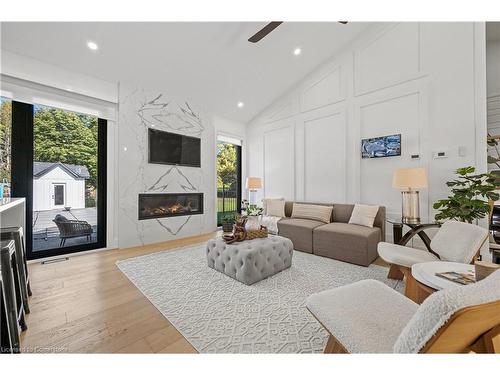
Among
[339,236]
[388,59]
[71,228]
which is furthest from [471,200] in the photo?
[71,228]

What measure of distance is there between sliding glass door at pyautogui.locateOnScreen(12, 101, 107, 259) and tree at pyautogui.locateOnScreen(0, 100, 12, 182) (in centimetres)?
5

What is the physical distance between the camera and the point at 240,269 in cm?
233

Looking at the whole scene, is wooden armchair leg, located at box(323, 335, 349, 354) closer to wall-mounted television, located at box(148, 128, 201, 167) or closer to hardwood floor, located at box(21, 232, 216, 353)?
hardwood floor, located at box(21, 232, 216, 353)

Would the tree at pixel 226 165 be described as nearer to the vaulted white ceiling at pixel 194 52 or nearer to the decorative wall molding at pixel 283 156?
the decorative wall molding at pixel 283 156

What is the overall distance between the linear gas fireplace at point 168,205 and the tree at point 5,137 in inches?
65.9

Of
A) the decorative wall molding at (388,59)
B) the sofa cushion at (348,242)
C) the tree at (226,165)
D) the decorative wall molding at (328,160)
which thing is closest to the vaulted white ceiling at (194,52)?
the decorative wall molding at (388,59)

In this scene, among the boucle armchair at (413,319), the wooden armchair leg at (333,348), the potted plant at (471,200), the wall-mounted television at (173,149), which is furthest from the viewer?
the wall-mounted television at (173,149)

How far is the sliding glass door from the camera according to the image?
294cm

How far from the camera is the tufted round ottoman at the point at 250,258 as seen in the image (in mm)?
2299

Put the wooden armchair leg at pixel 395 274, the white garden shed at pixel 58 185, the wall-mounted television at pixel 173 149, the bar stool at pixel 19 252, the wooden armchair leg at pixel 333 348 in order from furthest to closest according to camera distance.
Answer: the wall-mounted television at pixel 173 149
the white garden shed at pixel 58 185
the wooden armchair leg at pixel 395 274
the bar stool at pixel 19 252
the wooden armchair leg at pixel 333 348

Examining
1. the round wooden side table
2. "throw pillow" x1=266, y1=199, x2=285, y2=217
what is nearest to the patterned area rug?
the round wooden side table

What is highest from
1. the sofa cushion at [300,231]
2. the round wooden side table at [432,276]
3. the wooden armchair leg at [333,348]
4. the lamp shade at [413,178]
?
the lamp shade at [413,178]
